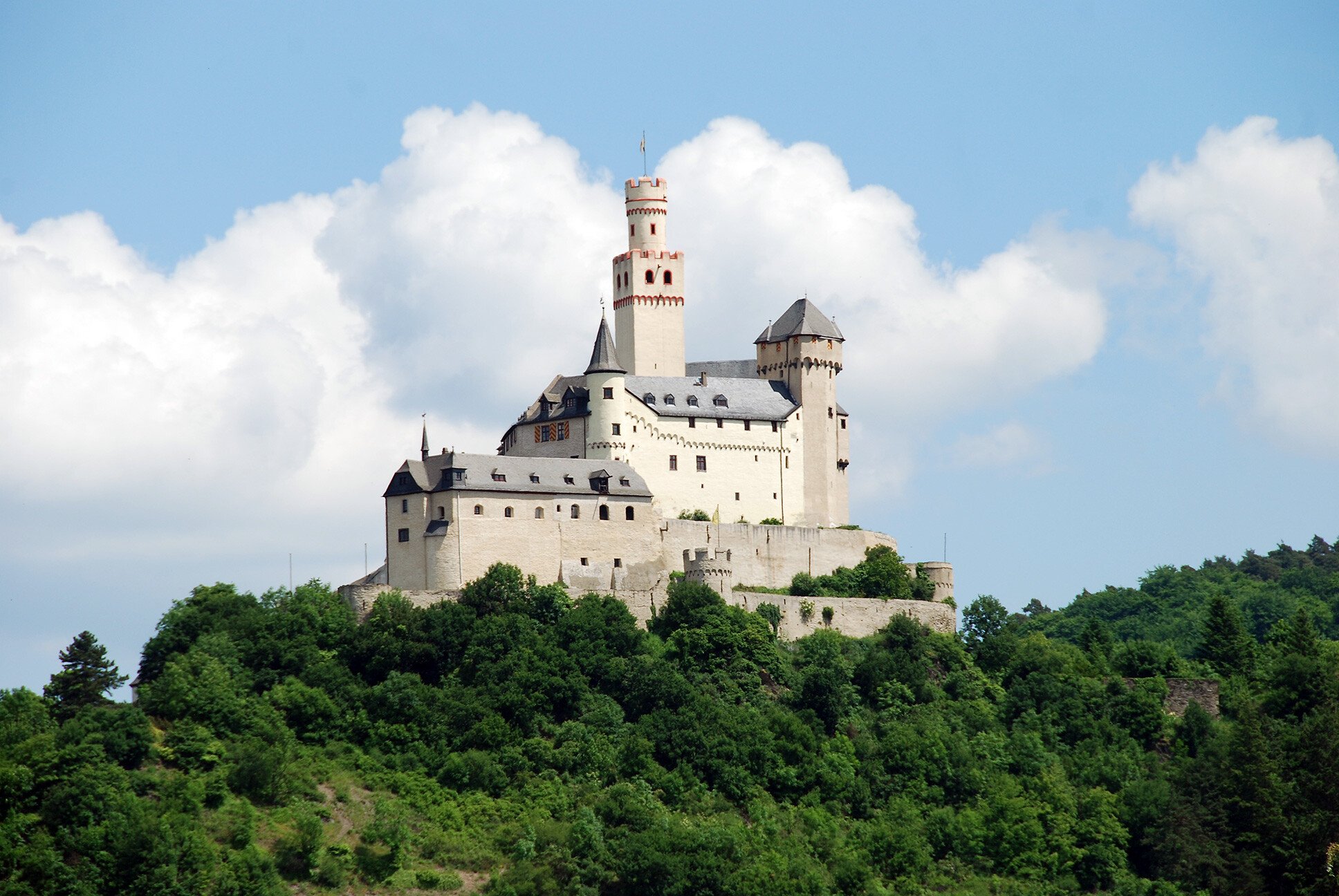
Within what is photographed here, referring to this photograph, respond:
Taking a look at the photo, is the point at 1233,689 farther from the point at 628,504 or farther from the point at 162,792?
the point at 162,792

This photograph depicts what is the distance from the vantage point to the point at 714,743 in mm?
78188

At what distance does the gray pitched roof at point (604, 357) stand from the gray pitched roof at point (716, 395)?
2.84 feet

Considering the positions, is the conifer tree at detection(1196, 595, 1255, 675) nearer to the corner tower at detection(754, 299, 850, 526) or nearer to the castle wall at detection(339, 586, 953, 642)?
the castle wall at detection(339, 586, 953, 642)

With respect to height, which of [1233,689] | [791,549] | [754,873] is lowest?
A: [754,873]

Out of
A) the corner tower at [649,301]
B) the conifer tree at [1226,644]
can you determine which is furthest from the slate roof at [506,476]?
the conifer tree at [1226,644]

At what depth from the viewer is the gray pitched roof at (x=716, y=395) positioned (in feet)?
294

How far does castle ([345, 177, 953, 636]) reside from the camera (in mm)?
82375

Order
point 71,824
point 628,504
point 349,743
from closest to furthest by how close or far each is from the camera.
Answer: point 71,824, point 349,743, point 628,504

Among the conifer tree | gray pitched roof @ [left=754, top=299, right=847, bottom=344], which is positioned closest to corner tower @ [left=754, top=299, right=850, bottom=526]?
gray pitched roof @ [left=754, top=299, right=847, bottom=344]

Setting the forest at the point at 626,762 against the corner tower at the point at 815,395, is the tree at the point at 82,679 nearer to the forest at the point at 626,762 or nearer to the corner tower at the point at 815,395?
the forest at the point at 626,762

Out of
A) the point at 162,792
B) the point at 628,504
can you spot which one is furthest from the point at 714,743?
the point at 162,792

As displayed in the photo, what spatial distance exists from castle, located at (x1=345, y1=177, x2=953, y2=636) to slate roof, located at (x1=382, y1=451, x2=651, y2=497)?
7 cm

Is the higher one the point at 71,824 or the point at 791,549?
the point at 791,549

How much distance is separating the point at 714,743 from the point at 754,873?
264 inches
